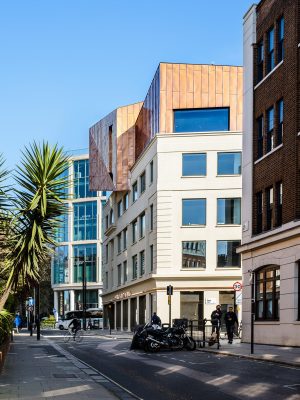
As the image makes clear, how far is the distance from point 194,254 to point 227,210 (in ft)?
13.2

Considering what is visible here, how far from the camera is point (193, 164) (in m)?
54.7

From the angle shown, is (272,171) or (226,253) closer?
(272,171)

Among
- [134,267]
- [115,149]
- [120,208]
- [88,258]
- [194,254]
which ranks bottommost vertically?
[88,258]

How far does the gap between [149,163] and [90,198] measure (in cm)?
4730

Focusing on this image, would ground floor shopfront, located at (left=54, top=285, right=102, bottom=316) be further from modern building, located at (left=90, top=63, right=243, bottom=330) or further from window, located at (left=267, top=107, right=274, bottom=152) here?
window, located at (left=267, top=107, right=274, bottom=152)

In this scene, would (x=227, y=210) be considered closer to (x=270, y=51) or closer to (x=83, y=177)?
(x=270, y=51)

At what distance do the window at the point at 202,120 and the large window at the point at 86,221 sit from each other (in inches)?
1972

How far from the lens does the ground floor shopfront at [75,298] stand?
106 metres

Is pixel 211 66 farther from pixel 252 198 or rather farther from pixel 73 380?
pixel 73 380

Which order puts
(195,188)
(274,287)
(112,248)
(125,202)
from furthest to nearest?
1. (112,248)
2. (125,202)
3. (195,188)
4. (274,287)

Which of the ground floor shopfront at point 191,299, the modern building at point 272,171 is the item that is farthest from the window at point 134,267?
the modern building at point 272,171

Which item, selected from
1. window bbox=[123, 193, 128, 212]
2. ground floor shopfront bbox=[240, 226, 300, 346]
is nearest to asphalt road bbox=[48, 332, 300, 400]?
ground floor shopfront bbox=[240, 226, 300, 346]

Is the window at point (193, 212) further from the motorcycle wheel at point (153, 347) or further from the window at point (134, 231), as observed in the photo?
the motorcycle wheel at point (153, 347)

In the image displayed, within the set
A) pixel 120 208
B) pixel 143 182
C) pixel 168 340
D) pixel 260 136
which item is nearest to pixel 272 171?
pixel 260 136
